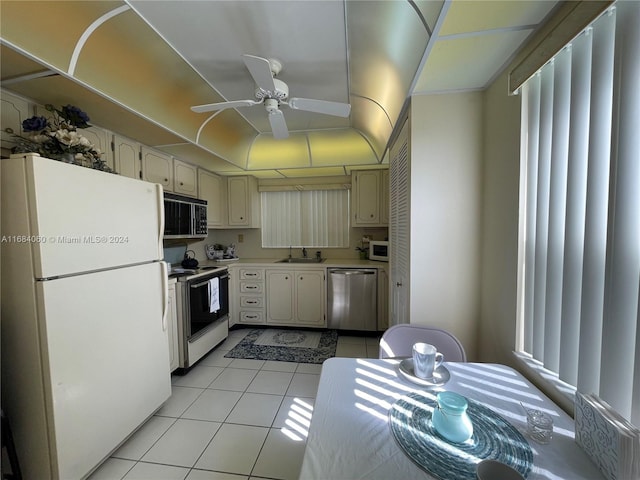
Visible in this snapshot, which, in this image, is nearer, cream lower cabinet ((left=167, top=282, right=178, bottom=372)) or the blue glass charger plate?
the blue glass charger plate

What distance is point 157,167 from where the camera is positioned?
2488 millimetres

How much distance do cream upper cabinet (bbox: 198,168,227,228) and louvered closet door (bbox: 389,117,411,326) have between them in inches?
95.8

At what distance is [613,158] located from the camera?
2.46ft

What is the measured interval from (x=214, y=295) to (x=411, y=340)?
2.18 metres

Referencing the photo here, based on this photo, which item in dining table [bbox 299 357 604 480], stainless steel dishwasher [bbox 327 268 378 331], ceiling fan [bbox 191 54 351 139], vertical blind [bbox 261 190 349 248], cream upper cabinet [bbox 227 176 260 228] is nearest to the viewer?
dining table [bbox 299 357 604 480]

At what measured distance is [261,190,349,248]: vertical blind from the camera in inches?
150

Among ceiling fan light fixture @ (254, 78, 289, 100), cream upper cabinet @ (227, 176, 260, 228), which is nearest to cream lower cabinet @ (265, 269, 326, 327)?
cream upper cabinet @ (227, 176, 260, 228)

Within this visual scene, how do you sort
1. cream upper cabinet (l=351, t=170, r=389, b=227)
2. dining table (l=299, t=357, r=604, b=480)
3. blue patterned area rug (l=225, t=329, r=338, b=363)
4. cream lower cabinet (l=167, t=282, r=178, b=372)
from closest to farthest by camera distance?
dining table (l=299, t=357, r=604, b=480) < cream lower cabinet (l=167, t=282, r=178, b=372) < blue patterned area rug (l=225, t=329, r=338, b=363) < cream upper cabinet (l=351, t=170, r=389, b=227)

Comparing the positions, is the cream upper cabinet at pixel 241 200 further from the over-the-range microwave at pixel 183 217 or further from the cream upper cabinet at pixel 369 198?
the cream upper cabinet at pixel 369 198

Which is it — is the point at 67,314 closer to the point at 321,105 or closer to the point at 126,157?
the point at 126,157

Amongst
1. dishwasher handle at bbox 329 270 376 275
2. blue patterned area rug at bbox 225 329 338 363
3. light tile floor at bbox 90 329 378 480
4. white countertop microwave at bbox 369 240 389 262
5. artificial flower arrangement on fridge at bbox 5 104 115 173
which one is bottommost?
blue patterned area rug at bbox 225 329 338 363

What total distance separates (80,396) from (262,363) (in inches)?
59.3

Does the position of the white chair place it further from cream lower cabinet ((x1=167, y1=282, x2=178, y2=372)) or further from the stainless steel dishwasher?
cream lower cabinet ((x1=167, y1=282, x2=178, y2=372))

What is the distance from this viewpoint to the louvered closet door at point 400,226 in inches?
70.2
